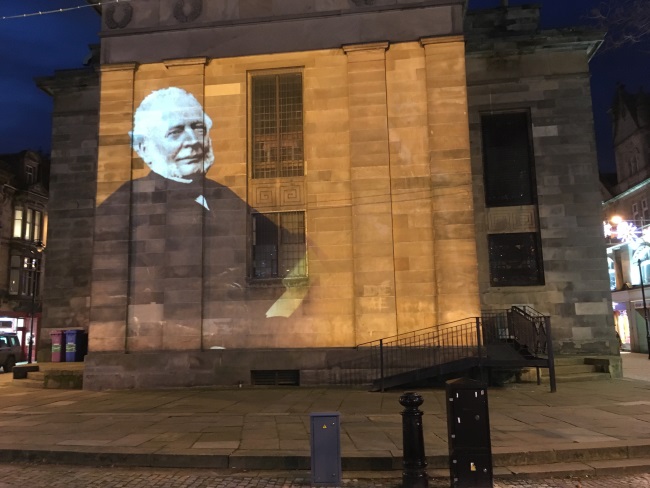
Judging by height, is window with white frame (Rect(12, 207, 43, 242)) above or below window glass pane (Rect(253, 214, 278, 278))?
above

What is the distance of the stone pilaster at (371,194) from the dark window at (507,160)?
17.6 ft

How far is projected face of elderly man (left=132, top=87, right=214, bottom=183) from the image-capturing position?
622 inches

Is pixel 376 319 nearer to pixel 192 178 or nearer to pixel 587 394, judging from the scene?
pixel 587 394

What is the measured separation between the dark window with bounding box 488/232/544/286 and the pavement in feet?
15.1

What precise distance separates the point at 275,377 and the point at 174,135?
303 inches

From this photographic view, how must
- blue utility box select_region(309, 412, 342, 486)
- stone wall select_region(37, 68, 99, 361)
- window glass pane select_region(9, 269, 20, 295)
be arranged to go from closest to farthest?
1. blue utility box select_region(309, 412, 342, 486)
2. stone wall select_region(37, 68, 99, 361)
3. window glass pane select_region(9, 269, 20, 295)

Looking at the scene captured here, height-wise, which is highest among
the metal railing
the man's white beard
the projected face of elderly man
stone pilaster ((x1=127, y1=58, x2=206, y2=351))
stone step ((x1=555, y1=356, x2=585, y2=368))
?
the projected face of elderly man

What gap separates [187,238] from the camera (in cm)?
1545

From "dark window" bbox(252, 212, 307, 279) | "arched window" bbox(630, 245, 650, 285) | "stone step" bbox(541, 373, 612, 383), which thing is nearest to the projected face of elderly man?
"dark window" bbox(252, 212, 307, 279)

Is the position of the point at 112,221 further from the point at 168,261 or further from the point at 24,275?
the point at 24,275

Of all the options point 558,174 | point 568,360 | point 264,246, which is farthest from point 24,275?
point 568,360

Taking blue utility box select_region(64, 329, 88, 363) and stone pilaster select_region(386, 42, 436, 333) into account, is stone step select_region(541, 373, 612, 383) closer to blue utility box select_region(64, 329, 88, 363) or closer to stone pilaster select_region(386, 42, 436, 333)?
stone pilaster select_region(386, 42, 436, 333)

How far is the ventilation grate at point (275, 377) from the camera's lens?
14672mm

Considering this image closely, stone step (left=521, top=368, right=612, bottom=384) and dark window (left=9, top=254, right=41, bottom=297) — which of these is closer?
stone step (left=521, top=368, right=612, bottom=384)
